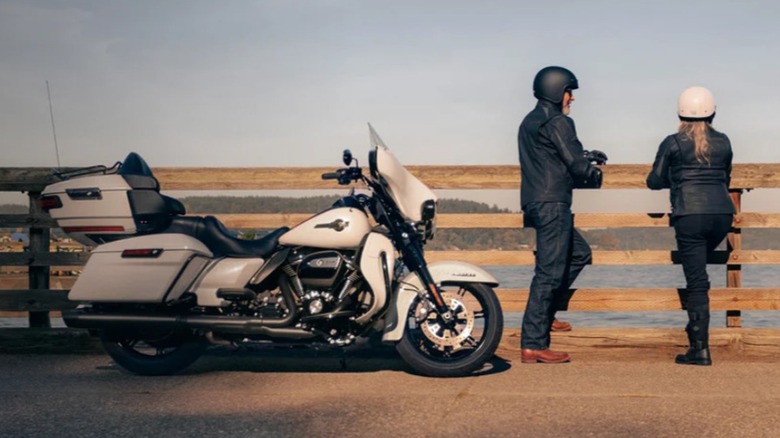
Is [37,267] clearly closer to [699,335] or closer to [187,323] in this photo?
[187,323]

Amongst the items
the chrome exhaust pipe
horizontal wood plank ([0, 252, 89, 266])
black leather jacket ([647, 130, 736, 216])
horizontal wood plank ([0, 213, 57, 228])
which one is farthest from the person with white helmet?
horizontal wood plank ([0, 213, 57, 228])

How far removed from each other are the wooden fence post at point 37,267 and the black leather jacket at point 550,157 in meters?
3.59

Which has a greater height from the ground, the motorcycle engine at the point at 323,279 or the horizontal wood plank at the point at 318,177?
the horizontal wood plank at the point at 318,177

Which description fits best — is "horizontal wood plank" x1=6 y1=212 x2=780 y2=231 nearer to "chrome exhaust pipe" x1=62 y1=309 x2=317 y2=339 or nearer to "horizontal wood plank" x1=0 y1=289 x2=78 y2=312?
"chrome exhaust pipe" x1=62 y1=309 x2=317 y2=339

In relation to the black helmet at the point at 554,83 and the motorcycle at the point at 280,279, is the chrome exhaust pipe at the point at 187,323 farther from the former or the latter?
the black helmet at the point at 554,83

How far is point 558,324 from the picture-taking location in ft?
21.8

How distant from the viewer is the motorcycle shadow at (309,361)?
6047 millimetres

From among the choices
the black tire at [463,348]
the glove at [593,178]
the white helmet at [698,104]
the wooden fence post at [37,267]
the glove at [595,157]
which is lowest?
the black tire at [463,348]

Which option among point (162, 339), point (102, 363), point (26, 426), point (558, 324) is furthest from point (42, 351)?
point (558, 324)

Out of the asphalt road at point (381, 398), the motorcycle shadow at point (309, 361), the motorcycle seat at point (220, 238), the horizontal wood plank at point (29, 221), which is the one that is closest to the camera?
the asphalt road at point (381, 398)

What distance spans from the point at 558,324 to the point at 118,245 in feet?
9.84

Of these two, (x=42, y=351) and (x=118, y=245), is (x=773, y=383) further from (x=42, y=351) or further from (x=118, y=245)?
(x=42, y=351)

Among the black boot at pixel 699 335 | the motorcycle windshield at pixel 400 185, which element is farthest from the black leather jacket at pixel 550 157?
the black boot at pixel 699 335

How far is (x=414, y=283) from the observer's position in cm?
569
